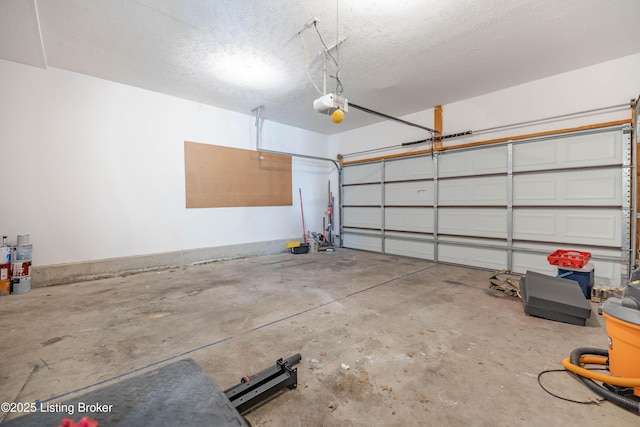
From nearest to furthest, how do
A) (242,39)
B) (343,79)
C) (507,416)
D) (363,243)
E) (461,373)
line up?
1. (507,416)
2. (461,373)
3. (242,39)
4. (343,79)
5. (363,243)

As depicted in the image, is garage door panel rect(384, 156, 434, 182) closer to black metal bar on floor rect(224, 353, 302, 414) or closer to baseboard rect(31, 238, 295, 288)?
baseboard rect(31, 238, 295, 288)

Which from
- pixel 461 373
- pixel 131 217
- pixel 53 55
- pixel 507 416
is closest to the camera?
pixel 507 416

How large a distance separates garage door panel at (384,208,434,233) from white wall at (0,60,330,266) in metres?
3.38

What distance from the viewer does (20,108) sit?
11.4ft

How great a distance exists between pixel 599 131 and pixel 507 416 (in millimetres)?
4138

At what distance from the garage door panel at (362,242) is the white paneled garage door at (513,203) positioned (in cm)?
4

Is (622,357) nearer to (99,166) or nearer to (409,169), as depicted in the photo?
(409,169)

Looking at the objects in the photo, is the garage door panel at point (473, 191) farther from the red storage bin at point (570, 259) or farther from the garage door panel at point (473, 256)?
the red storage bin at point (570, 259)

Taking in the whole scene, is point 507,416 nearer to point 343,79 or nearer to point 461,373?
point 461,373

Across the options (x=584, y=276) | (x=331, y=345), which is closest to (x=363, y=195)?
(x=584, y=276)

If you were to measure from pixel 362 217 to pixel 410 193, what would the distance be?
1.44 meters

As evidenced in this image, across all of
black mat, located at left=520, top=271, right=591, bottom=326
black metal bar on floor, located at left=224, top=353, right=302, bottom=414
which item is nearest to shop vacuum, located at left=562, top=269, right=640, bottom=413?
black mat, located at left=520, top=271, right=591, bottom=326

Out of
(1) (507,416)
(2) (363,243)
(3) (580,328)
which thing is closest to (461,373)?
(1) (507,416)

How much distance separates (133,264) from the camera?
425 cm
